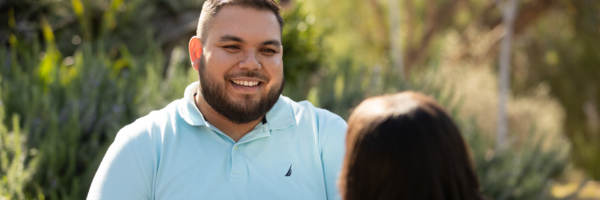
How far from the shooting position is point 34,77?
3.70m

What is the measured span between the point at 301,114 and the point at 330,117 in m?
0.13

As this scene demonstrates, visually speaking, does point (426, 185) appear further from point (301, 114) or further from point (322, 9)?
point (322, 9)

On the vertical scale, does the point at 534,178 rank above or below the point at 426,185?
below

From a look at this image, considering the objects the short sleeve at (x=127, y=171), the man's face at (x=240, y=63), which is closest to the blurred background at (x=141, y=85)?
the short sleeve at (x=127, y=171)

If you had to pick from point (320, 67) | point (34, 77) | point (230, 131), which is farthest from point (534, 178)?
point (34, 77)

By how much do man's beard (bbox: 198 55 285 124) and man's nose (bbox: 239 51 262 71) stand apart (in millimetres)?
21

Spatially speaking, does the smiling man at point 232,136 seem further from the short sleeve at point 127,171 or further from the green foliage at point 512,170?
the green foliage at point 512,170

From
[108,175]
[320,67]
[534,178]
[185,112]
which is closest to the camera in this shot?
[108,175]

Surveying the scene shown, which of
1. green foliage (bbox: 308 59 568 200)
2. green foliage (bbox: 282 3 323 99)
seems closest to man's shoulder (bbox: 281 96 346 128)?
green foliage (bbox: 308 59 568 200)

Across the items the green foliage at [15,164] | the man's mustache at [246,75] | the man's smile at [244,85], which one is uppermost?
the man's mustache at [246,75]

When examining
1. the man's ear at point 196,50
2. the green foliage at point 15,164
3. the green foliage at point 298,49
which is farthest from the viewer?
the green foliage at point 298,49

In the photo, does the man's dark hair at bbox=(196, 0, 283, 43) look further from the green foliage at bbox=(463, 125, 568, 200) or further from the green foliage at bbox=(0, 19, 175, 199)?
the green foliage at bbox=(463, 125, 568, 200)

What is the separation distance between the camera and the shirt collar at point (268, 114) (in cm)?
172

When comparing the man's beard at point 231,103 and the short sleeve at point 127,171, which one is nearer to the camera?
the short sleeve at point 127,171
